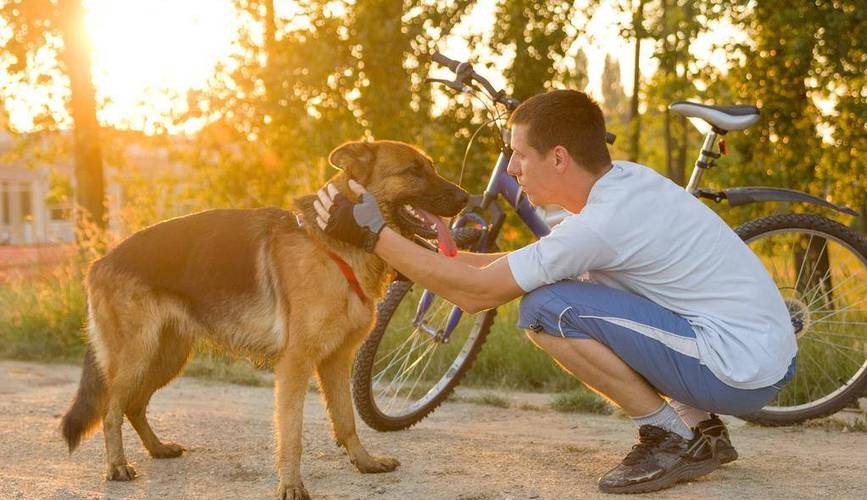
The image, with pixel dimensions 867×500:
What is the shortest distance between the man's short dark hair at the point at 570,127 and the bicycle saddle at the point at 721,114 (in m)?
1.20

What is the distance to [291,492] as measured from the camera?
11.7 feet

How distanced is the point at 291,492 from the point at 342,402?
25.3 inches

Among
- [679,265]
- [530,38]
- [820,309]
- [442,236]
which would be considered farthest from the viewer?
[530,38]

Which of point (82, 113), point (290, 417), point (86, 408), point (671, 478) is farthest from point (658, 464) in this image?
point (82, 113)

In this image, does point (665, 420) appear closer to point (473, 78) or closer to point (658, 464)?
point (658, 464)

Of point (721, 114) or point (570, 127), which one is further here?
point (721, 114)

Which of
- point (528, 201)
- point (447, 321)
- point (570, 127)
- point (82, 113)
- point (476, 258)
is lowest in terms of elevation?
point (447, 321)

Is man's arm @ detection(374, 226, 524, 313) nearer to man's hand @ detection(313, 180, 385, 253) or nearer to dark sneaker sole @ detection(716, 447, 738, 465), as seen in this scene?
man's hand @ detection(313, 180, 385, 253)

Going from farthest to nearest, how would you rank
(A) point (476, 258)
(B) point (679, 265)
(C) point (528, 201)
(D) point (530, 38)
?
(D) point (530, 38) → (C) point (528, 201) → (A) point (476, 258) → (B) point (679, 265)

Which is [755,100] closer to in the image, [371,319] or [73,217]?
[371,319]

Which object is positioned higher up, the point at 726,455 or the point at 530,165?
the point at 530,165

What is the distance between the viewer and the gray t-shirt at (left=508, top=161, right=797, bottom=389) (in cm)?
335

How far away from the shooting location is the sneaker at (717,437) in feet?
12.0

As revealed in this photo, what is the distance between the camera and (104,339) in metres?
4.18
